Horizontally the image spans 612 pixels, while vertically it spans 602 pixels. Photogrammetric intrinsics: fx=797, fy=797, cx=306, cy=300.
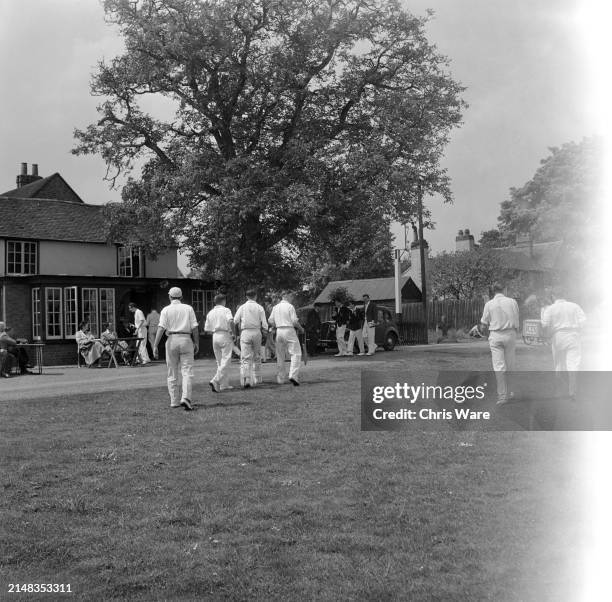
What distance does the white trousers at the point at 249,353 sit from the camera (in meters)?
15.1

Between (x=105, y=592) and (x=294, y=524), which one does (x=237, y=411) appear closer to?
(x=294, y=524)

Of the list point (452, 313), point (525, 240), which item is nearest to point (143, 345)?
point (525, 240)

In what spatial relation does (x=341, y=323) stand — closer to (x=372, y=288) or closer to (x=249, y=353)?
(x=249, y=353)

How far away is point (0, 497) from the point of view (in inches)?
271

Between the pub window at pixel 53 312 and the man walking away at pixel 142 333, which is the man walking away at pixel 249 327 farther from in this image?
the pub window at pixel 53 312

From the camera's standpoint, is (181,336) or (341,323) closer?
(181,336)

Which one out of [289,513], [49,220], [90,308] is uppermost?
[49,220]

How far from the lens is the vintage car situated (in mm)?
28172

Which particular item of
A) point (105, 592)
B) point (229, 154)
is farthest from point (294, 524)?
point (229, 154)

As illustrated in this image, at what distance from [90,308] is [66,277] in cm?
151

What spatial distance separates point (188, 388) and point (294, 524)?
6826 mm

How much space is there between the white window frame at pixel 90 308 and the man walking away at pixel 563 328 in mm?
21785

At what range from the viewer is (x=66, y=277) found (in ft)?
96.3

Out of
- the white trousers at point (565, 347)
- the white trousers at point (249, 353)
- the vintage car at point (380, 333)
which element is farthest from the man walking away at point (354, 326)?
the white trousers at point (565, 347)
